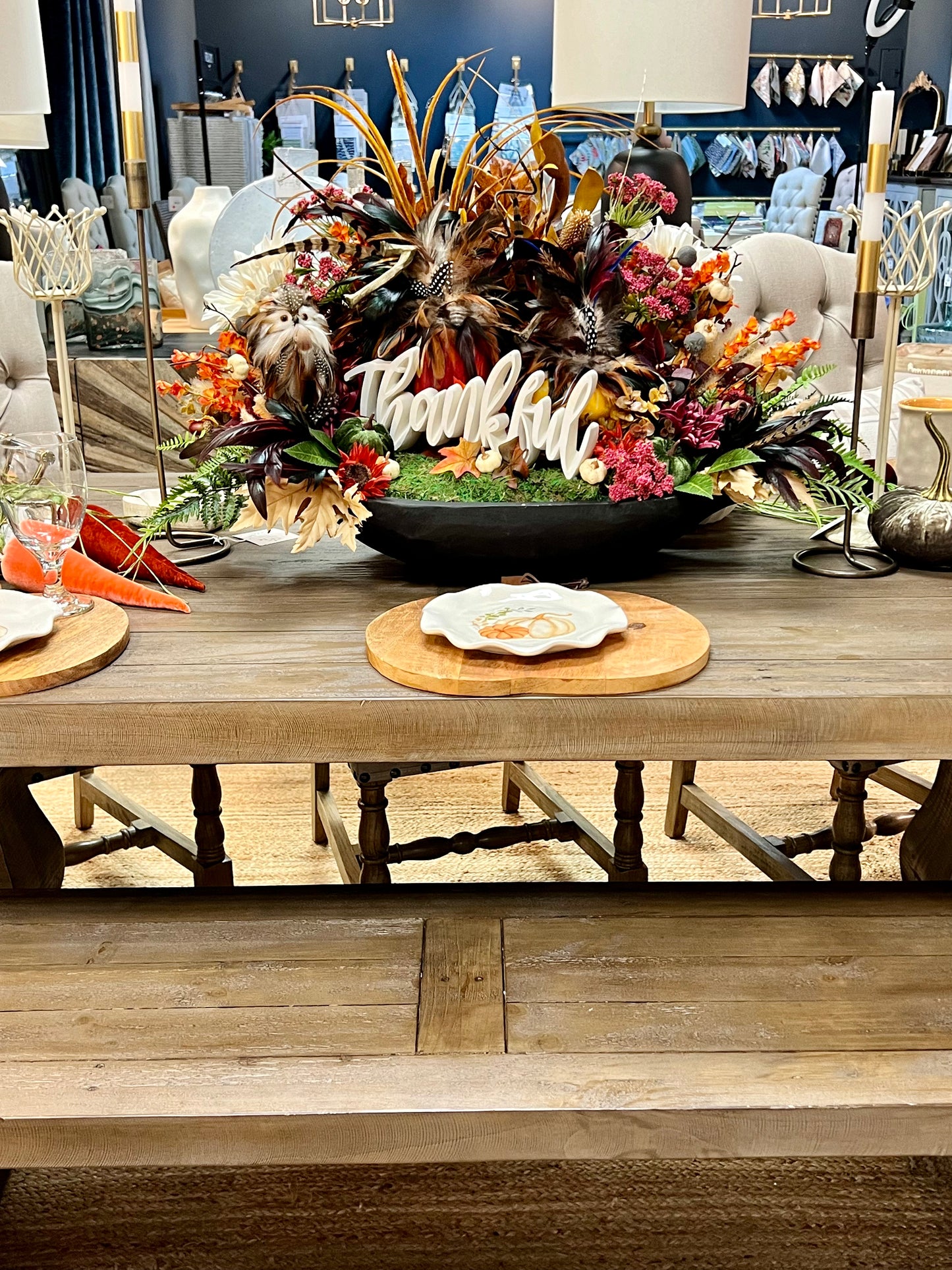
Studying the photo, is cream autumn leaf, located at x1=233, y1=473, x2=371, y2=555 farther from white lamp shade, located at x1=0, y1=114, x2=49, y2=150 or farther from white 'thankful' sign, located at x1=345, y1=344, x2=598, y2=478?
white lamp shade, located at x1=0, y1=114, x2=49, y2=150

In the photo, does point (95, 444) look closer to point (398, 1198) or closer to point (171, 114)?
point (398, 1198)

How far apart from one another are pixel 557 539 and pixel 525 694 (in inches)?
11.8

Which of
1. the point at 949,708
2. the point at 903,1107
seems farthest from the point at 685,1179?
the point at 949,708

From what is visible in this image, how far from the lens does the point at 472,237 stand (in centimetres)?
136

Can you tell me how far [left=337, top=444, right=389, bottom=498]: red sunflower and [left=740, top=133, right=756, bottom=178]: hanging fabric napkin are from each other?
295 inches

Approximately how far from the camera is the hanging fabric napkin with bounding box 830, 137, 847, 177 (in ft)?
26.0

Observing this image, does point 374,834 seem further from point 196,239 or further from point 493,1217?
point 196,239

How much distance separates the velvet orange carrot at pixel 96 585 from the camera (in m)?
1.36

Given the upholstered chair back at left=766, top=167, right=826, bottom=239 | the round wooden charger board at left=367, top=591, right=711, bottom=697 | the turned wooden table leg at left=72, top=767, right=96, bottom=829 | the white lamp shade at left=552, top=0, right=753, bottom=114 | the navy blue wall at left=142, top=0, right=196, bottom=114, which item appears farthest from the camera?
the upholstered chair back at left=766, top=167, right=826, bottom=239

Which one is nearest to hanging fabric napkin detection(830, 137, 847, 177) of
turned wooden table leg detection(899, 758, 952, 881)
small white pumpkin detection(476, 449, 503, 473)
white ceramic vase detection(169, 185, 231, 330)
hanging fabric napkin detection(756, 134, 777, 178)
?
hanging fabric napkin detection(756, 134, 777, 178)

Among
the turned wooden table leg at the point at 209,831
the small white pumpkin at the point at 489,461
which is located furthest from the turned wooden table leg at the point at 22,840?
the small white pumpkin at the point at 489,461

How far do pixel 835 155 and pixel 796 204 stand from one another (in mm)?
1238

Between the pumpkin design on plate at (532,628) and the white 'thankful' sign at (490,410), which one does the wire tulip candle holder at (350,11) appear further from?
the pumpkin design on plate at (532,628)

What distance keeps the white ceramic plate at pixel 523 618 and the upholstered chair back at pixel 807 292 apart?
184cm
